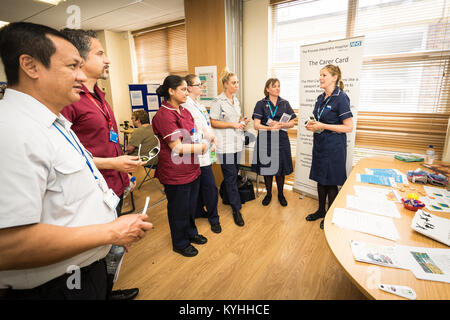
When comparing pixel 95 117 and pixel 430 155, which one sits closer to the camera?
pixel 95 117

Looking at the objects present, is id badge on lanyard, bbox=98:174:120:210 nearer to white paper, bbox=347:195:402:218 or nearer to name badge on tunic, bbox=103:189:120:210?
name badge on tunic, bbox=103:189:120:210

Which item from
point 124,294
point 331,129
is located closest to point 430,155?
point 331,129

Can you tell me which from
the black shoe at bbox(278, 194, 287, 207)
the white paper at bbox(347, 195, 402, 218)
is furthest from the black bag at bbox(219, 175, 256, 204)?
the white paper at bbox(347, 195, 402, 218)

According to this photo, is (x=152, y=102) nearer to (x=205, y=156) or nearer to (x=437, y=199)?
(x=205, y=156)

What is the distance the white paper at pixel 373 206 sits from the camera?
134 centimetres

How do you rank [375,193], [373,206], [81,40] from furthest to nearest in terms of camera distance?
1. [375,193]
2. [373,206]
3. [81,40]

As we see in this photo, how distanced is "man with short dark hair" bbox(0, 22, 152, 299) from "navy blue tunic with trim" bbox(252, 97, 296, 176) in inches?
A: 93.7

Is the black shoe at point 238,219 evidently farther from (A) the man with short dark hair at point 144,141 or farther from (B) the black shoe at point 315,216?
(A) the man with short dark hair at point 144,141

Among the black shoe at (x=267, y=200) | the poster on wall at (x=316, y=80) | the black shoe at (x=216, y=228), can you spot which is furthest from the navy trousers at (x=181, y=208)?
the poster on wall at (x=316, y=80)

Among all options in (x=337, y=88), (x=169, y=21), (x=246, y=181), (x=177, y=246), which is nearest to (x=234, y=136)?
(x=246, y=181)

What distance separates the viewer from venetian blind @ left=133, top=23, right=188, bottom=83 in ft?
16.8

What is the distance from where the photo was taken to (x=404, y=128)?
2.88 meters

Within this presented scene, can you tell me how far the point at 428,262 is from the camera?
3.14ft

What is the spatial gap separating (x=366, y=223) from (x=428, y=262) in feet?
1.02
